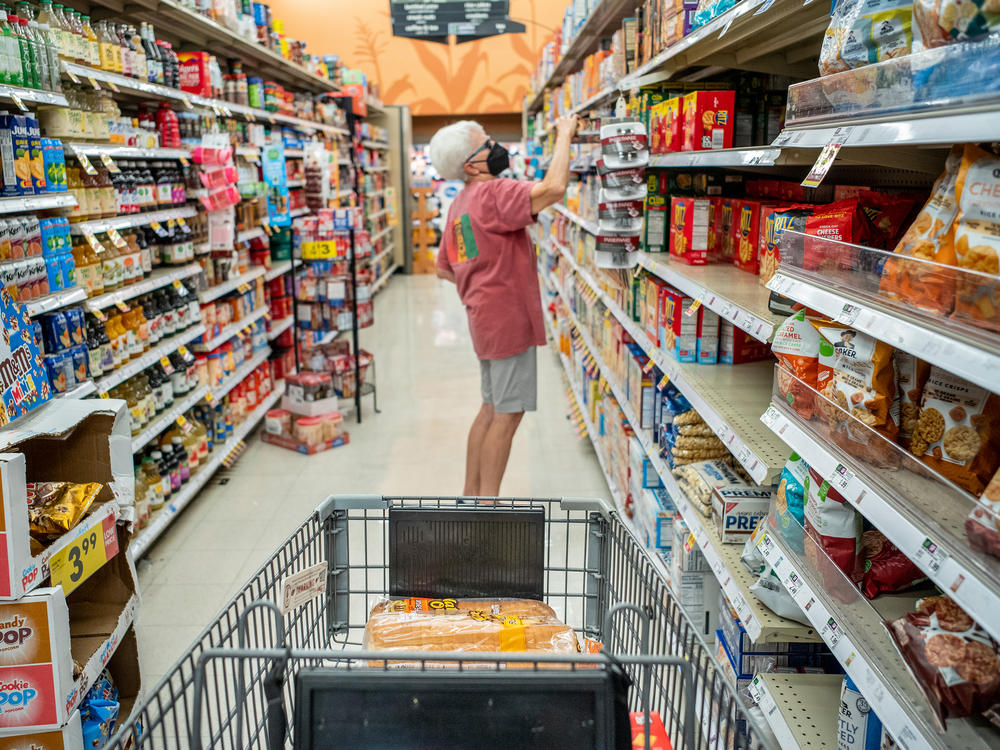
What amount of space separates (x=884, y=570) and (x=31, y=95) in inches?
117

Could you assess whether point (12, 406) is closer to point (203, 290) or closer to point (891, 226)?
point (891, 226)

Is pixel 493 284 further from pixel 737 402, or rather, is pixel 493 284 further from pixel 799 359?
pixel 799 359

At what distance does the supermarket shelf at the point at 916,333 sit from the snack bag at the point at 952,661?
14.2 inches

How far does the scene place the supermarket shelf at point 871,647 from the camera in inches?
45.6

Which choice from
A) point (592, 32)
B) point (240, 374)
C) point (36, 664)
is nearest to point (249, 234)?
point (240, 374)

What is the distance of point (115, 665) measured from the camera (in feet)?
7.88

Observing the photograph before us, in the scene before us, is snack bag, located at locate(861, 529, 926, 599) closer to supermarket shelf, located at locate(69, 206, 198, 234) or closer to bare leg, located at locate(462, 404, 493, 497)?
bare leg, located at locate(462, 404, 493, 497)

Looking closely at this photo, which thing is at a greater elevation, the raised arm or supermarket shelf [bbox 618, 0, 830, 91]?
supermarket shelf [bbox 618, 0, 830, 91]

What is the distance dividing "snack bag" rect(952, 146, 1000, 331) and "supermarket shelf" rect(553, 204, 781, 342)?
67cm

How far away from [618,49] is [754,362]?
1.89 metres

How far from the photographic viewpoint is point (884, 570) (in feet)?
5.08

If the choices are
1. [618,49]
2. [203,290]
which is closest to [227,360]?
[203,290]

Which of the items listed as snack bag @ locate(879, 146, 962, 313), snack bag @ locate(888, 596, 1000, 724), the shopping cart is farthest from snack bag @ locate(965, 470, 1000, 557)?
the shopping cart

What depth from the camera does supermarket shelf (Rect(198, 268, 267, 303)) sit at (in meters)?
4.73
